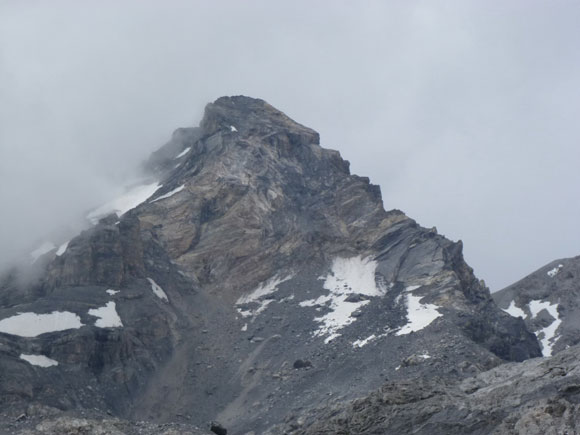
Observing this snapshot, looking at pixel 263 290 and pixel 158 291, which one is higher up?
pixel 158 291

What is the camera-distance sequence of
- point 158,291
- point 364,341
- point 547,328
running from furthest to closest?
point 547,328, point 158,291, point 364,341

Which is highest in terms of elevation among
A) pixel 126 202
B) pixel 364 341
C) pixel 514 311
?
pixel 126 202

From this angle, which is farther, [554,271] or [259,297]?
[554,271]

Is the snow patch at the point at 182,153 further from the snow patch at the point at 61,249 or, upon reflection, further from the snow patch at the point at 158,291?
the snow patch at the point at 158,291

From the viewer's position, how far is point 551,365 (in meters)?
41.1

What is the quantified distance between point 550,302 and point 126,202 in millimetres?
61427

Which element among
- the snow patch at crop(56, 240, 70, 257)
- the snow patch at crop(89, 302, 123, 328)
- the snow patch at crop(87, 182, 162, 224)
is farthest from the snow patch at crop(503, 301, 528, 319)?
the snow patch at crop(56, 240, 70, 257)

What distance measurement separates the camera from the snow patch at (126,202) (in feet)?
324

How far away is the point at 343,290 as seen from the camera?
281 ft

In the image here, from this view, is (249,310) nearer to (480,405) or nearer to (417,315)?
(417,315)

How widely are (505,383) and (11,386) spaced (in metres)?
38.7

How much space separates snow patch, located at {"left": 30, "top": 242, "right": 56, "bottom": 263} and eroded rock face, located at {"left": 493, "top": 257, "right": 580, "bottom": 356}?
198 ft

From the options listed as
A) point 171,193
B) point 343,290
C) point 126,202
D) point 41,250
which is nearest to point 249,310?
point 343,290

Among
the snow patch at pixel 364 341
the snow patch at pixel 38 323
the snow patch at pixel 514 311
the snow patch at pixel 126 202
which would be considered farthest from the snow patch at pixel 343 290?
the snow patch at pixel 514 311
